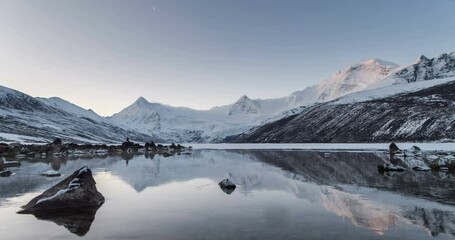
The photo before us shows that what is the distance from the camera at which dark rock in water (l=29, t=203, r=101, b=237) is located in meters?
18.8

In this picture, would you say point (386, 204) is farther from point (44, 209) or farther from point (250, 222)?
point (44, 209)

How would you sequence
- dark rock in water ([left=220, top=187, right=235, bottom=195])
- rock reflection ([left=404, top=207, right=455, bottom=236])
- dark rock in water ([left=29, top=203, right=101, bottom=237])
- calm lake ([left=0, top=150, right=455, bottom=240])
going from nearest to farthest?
calm lake ([left=0, top=150, right=455, bottom=240])
rock reflection ([left=404, top=207, right=455, bottom=236])
dark rock in water ([left=29, top=203, right=101, bottom=237])
dark rock in water ([left=220, top=187, right=235, bottom=195])

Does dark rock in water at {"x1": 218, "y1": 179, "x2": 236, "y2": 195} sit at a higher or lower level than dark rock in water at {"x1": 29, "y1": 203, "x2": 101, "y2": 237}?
higher

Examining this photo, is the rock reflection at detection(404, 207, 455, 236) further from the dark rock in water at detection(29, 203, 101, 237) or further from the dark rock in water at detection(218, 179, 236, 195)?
the dark rock in water at detection(29, 203, 101, 237)

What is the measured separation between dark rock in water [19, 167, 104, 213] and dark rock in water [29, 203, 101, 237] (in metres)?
0.95

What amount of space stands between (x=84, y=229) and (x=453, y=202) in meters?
23.3

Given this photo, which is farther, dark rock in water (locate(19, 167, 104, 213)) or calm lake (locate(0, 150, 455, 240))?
dark rock in water (locate(19, 167, 104, 213))

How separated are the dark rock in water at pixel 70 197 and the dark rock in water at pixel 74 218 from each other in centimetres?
95

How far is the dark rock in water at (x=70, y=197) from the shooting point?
78.2ft

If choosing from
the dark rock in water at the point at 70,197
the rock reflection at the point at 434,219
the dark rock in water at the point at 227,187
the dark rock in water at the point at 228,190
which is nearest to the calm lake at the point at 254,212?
the rock reflection at the point at 434,219

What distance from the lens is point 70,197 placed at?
25.0 metres

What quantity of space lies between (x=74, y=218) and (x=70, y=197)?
4.07 metres

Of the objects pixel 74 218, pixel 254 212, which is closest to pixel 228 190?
pixel 254 212

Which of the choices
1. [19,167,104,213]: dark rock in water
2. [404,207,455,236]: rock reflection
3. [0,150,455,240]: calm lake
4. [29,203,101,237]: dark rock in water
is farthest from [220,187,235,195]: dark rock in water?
[404,207,455,236]: rock reflection
